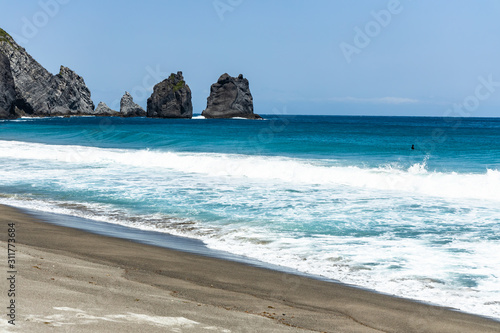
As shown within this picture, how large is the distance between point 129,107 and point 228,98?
123 feet

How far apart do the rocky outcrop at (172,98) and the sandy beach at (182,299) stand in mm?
131505

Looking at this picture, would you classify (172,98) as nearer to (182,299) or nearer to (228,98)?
(228,98)

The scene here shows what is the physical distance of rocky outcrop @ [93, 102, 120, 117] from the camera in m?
165

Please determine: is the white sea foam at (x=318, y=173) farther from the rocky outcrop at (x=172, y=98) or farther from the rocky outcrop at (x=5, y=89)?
the rocky outcrop at (x=172, y=98)

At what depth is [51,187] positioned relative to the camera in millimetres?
17328

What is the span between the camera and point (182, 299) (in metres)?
5.71

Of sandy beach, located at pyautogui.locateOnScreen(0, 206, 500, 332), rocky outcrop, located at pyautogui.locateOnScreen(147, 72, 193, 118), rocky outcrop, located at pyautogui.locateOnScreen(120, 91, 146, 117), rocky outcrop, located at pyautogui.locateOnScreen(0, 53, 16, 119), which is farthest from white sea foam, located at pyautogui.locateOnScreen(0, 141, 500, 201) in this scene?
rocky outcrop, located at pyautogui.locateOnScreen(120, 91, 146, 117)

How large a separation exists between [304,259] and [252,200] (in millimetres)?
6403

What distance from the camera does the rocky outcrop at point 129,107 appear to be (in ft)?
517

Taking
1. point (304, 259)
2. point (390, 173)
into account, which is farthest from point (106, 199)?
point (390, 173)

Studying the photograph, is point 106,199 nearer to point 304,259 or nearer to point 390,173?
point 304,259

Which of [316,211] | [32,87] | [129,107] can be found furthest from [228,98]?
[316,211]

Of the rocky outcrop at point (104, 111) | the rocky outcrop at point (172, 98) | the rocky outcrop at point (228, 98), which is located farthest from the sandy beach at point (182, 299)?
the rocky outcrop at point (104, 111)

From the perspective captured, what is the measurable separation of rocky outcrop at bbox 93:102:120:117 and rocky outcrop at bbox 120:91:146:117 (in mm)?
6982
